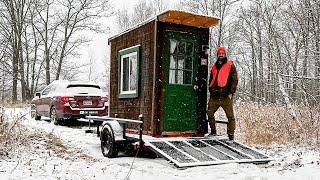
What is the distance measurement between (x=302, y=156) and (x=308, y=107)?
2.94 m

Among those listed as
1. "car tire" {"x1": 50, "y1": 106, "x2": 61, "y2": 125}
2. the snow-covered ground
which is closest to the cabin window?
the snow-covered ground

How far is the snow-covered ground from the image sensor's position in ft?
18.6

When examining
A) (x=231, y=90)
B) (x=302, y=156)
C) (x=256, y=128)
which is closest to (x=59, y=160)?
(x=231, y=90)

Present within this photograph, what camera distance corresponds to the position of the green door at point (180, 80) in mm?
8008

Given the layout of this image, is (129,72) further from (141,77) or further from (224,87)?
(224,87)

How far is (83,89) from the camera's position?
13.9 m

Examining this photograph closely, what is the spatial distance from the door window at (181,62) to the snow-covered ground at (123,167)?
5.60 feet

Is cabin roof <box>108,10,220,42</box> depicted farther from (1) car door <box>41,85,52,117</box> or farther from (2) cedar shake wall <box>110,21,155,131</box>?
(1) car door <box>41,85,52,117</box>

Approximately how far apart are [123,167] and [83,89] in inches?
303

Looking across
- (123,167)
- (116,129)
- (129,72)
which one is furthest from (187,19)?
(123,167)

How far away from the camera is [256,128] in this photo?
1048cm

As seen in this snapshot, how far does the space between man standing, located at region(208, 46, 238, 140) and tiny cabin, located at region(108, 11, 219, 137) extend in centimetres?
32

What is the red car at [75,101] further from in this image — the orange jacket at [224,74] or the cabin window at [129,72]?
the orange jacket at [224,74]

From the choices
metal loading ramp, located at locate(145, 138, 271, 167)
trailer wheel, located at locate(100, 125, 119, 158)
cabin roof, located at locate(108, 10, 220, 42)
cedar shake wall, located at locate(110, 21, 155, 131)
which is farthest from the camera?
cedar shake wall, located at locate(110, 21, 155, 131)
